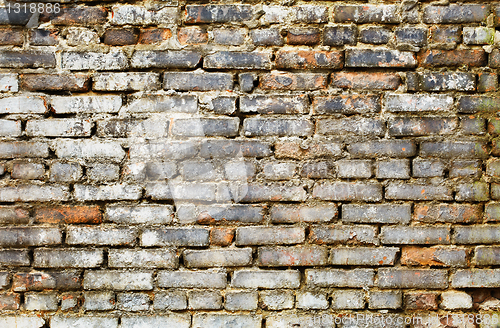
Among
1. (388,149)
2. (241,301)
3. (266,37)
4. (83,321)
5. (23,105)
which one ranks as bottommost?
(83,321)

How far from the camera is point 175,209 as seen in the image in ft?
5.08

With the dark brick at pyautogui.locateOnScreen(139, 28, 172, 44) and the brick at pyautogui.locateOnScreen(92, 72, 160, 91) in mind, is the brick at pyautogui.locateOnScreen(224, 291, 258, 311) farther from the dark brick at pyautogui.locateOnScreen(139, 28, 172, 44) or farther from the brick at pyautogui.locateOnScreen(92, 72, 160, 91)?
the dark brick at pyautogui.locateOnScreen(139, 28, 172, 44)

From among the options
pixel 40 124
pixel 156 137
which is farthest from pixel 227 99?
pixel 40 124

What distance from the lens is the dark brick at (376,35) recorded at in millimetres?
1555

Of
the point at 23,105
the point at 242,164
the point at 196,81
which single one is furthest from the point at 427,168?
the point at 23,105

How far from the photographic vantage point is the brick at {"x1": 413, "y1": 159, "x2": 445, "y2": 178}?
155cm

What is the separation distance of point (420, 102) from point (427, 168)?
10.9 inches

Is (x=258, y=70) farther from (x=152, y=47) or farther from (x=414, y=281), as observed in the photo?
(x=414, y=281)

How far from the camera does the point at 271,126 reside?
1.55 meters

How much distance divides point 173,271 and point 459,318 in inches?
47.8

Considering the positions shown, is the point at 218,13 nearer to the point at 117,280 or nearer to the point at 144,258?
the point at 144,258

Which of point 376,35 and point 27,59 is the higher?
point 376,35

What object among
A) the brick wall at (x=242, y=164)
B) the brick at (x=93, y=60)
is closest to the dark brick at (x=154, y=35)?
the brick wall at (x=242, y=164)

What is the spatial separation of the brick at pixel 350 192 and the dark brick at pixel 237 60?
570 millimetres
